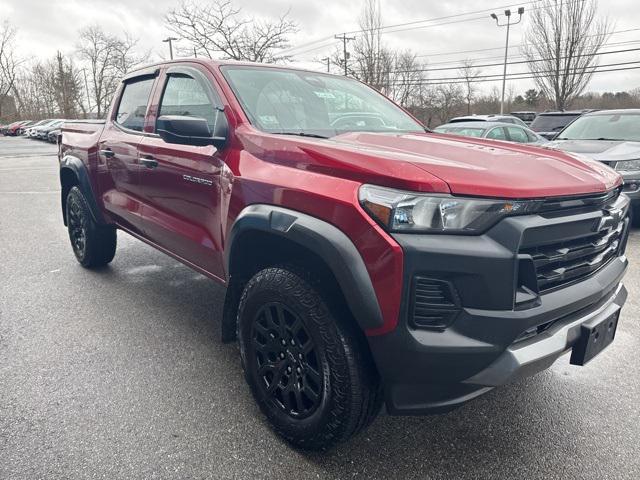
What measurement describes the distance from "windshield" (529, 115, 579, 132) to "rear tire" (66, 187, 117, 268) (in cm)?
1299

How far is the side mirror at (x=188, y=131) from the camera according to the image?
250cm

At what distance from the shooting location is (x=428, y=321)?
177cm

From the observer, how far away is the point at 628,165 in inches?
243

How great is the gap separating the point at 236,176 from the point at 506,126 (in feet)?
29.8

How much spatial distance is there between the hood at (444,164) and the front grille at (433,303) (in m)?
0.33

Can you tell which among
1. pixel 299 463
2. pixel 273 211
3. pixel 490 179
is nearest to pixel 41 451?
pixel 299 463

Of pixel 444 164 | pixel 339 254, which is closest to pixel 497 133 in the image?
pixel 444 164

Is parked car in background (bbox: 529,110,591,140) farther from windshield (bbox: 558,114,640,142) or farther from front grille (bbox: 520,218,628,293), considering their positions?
front grille (bbox: 520,218,628,293)

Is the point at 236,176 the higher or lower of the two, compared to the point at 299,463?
higher

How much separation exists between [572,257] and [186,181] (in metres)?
2.07

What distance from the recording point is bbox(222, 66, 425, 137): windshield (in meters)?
2.72

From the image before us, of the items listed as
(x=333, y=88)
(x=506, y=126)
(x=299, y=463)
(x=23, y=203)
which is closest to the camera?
(x=299, y=463)

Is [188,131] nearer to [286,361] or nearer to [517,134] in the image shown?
[286,361]

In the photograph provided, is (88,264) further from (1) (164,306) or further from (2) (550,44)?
(2) (550,44)
